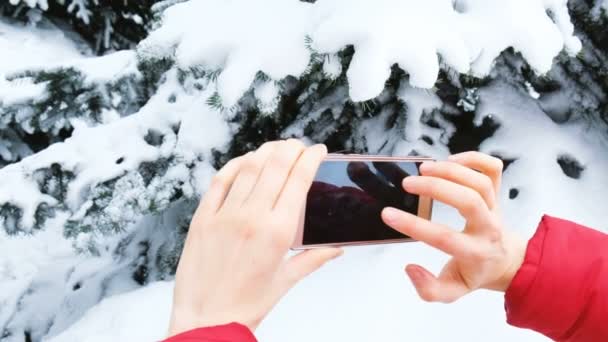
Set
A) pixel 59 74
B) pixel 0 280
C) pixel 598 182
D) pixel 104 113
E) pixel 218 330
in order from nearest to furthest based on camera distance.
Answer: pixel 218 330 → pixel 598 182 → pixel 59 74 → pixel 104 113 → pixel 0 280

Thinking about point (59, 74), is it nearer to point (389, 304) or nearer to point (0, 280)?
point (0, 280)

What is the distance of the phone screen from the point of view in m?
0.99

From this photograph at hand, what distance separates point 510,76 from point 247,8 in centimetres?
106

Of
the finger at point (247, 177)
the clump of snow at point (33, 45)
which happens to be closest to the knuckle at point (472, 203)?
the finger at point (247, 177)

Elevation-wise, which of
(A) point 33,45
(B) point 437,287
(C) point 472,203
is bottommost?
(A) point 33,45

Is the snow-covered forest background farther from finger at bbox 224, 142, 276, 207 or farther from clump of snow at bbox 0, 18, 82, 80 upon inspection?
clump of snow at bbox 0, 18, 82, 80

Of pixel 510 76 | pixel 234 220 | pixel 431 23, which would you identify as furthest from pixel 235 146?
pixel 234 220

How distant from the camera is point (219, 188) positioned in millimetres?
833

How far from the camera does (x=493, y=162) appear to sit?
99cm

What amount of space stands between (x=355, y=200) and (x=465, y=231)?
9.0 inches

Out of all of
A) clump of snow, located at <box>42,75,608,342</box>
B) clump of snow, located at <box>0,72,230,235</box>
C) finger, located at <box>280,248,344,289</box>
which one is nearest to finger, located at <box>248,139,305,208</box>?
finger, located at <box>280,248,344,289</box>

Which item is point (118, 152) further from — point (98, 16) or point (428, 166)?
point (98, 16)

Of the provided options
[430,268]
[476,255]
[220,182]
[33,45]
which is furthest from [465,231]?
[33,45]

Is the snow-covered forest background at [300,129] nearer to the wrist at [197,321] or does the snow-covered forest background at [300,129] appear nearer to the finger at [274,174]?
the finger at [274,174]
